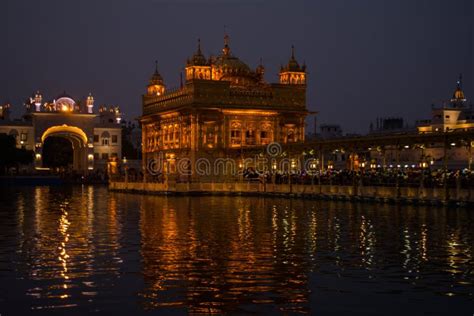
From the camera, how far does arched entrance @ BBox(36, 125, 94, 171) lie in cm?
11025

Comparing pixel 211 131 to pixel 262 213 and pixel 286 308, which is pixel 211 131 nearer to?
pixel 262 213

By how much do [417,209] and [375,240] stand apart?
15.1m

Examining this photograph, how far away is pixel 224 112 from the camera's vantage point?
69.4m

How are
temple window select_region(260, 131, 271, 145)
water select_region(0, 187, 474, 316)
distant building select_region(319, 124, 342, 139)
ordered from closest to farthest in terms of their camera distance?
water select_region(0, 187, 474, 316), temple window select_region(260, 131, 271, 145), distant building select_region(319, 124, 342, 139)

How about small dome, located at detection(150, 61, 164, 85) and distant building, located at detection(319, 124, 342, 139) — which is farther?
distant building, located at detection(319, 124, 342, 139)

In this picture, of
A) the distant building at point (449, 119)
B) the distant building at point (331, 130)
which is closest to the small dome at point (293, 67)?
the distant building at point (449, 119)

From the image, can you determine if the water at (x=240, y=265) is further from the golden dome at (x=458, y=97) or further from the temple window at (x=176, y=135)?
the golden dome at (x=458, y=97)

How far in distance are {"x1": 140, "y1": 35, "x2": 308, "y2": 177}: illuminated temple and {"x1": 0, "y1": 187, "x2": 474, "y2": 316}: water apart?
1407 inches

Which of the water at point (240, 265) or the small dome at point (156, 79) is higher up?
the small dome at point (156, 79)

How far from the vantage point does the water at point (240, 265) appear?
47.3 ft

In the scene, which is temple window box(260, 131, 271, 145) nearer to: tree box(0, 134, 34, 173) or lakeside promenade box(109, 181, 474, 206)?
lakeside promenade box(109, 181, 474, 206)

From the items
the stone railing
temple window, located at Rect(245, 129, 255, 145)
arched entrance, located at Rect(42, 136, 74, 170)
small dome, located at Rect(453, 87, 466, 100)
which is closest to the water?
the stone railing
